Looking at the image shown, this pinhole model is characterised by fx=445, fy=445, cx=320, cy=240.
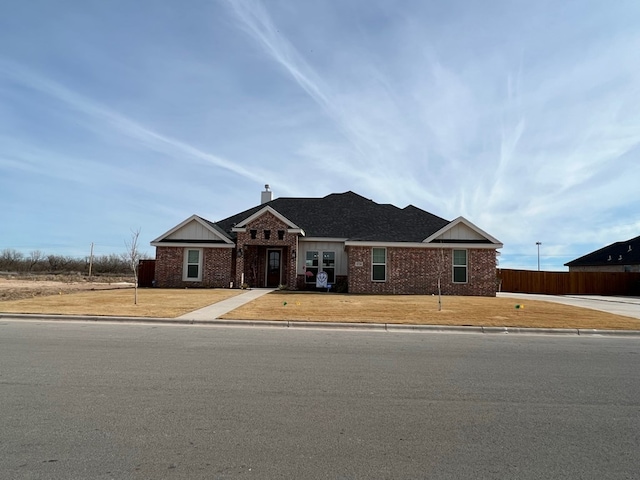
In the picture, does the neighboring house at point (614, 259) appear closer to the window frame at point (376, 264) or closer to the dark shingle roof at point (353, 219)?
the dark shingle roof at point (353, 219)

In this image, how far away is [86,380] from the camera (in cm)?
603

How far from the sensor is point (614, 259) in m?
44.4

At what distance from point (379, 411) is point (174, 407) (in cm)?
229

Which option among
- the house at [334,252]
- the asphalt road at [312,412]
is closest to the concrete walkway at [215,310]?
the asphalt road at [312,412]

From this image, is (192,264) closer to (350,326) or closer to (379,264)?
(379,264)

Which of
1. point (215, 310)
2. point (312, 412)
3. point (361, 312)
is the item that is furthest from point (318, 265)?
point (312, 412)

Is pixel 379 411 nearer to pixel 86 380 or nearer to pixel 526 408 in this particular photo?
pixel 526 408

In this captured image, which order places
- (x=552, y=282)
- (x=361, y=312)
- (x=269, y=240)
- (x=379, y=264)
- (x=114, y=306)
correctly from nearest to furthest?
(x=361, y=312), (x=114, y=306), (x=379, y=264), (x=269, y=240), (x=552, y=282)

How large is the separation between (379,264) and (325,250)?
379 cm

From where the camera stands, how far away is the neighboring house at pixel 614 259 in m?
41.9

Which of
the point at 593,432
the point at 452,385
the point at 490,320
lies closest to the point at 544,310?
the point at 490,320

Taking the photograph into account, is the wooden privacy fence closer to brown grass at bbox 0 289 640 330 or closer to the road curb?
brown grass at bbox 0 289 640 330

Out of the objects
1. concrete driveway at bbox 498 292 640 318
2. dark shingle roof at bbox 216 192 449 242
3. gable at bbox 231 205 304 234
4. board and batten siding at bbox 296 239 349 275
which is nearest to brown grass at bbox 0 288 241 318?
gable at bbox 231 205 304 234

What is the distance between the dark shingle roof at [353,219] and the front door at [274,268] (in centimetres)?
231
